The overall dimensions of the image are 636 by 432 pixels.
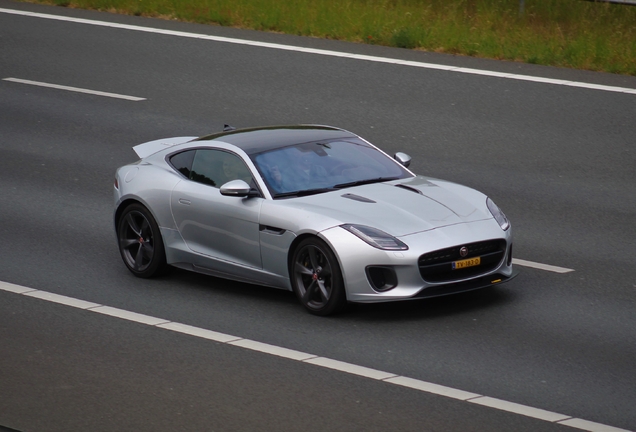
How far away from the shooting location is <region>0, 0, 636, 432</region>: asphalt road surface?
742 cm

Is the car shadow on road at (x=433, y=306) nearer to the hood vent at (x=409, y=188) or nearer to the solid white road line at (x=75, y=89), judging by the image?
the hood vent at (x=409, y=188)

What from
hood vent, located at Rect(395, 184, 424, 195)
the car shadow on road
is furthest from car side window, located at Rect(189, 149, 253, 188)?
the car shadow on road

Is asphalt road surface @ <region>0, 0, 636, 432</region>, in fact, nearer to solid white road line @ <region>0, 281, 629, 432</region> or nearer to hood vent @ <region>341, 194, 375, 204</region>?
solid white road line @ <region>0, 281, 629, 432</region>

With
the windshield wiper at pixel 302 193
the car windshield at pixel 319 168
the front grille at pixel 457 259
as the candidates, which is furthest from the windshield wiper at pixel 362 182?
the front grille at pixel 457 259

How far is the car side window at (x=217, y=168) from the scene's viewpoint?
9984mm

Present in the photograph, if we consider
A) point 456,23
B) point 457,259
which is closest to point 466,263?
point 457,259

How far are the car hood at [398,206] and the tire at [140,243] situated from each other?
1.66 m

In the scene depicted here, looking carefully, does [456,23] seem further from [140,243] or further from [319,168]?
→ [140,243]

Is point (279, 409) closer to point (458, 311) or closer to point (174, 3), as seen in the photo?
point (458, 311)

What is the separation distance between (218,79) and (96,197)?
4.86 metres

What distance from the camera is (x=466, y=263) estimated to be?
898cm

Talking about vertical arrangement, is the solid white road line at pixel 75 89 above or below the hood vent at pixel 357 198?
below

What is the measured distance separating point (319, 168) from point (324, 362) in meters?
2.33

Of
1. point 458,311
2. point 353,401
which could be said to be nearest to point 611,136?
point 458,311
